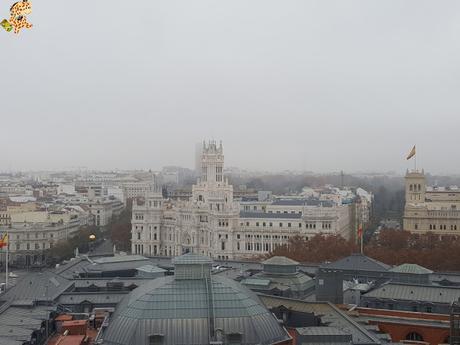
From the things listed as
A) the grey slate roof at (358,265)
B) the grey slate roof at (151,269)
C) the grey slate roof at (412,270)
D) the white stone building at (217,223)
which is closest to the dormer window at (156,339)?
the grey slate roof at (151,269)

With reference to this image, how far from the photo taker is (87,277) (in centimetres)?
6397

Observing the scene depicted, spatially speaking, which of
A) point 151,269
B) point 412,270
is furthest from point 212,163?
point 412,270

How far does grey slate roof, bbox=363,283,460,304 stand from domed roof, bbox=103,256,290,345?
15637mm

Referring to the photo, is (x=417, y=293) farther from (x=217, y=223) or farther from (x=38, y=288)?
(x=217, y=223)

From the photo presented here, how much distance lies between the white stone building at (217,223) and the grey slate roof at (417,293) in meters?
55.7

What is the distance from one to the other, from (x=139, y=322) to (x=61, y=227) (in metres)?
87.9

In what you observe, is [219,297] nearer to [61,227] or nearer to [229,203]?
[229,203]

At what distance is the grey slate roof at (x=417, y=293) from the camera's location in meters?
49.1

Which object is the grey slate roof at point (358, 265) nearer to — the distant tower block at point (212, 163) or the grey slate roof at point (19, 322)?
the grey slate roof at point (19, 322)

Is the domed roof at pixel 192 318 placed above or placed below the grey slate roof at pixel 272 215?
below

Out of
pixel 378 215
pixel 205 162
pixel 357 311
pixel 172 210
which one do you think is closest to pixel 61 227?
pixel 172 210

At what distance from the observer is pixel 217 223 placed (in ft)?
358

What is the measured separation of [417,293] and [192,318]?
21.9 metres

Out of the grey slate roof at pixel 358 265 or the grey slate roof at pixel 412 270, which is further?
the grey slate roof at pixel 358 265
